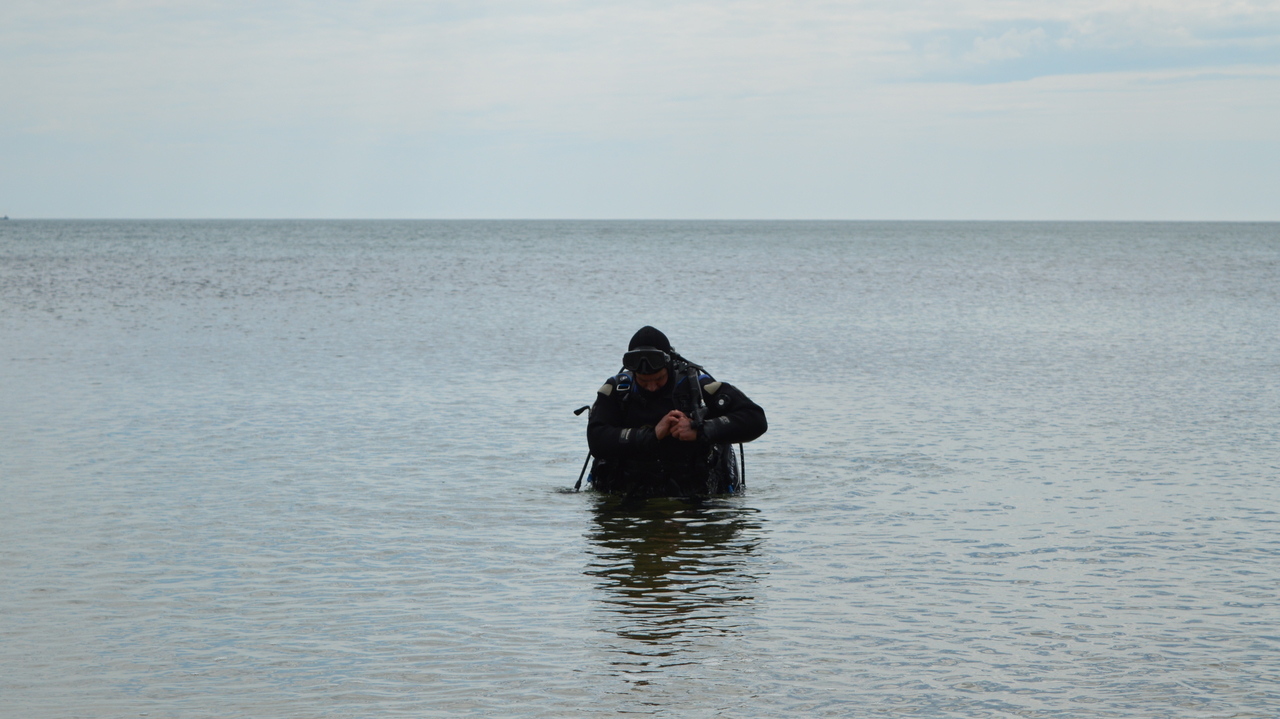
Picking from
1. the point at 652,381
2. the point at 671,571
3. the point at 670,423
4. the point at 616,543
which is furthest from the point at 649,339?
the point at 671,571

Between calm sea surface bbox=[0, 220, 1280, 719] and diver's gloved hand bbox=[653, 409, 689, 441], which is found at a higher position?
diver's gloved hand bbox=[653, 409, 689, 441]

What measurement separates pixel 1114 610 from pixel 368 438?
8239 mm

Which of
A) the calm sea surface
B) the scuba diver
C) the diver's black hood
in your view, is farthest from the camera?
the scuba diver

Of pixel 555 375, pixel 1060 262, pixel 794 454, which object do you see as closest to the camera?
pixel 794 454

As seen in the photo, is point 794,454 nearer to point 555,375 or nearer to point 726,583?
point 726,583

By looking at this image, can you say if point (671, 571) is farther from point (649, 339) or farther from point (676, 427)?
point (649, 339)

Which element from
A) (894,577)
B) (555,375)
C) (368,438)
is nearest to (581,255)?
(555,375)

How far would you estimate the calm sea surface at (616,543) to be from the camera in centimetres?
568

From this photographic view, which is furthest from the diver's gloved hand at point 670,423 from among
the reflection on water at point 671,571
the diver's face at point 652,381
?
the reflection on water at point 671,571

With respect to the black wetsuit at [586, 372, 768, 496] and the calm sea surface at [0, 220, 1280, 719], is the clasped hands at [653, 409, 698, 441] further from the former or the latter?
the calm sea surface at [0, 220, 1280, 719]

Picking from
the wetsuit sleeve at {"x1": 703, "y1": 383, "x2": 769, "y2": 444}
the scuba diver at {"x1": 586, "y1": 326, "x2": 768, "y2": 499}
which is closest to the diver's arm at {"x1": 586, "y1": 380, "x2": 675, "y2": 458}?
the scuba diver at {"x1": 586, "y1": 326, "x2": 768, "y2": 499}

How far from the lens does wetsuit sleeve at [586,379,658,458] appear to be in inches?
376

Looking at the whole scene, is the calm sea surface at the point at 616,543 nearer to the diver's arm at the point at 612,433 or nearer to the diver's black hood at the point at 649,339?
the diver's arm at the point at 612,433

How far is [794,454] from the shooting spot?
12.4m
